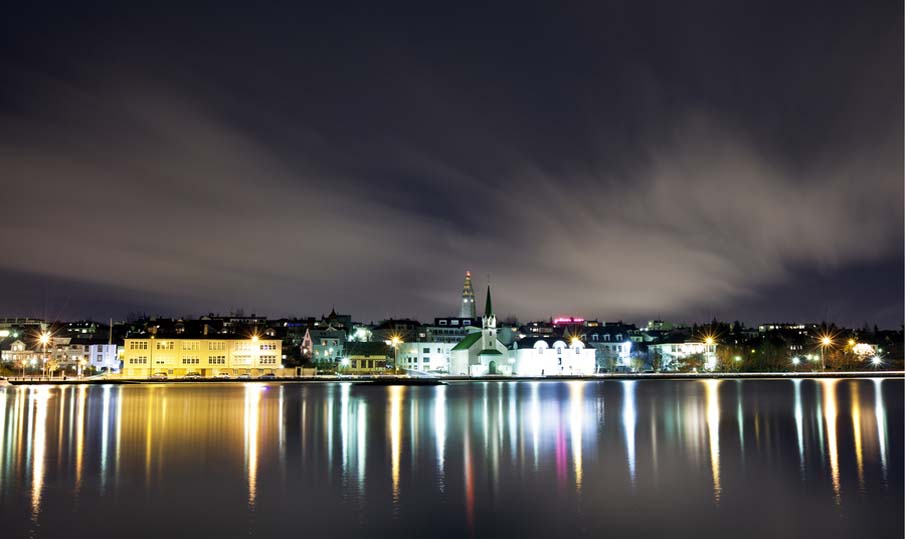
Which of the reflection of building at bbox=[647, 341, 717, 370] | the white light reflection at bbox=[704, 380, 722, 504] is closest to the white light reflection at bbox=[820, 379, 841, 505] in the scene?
the white light reflection at bbox=[704, 380, 722, 504]

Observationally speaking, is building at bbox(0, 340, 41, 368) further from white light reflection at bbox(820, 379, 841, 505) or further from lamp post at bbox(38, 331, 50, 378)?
white light reflection at bbox(820, 379, 841, 505)

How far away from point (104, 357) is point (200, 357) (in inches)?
770

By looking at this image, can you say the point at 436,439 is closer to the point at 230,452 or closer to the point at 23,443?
the point at 230,452

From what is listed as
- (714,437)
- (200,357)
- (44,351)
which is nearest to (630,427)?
(714,437)

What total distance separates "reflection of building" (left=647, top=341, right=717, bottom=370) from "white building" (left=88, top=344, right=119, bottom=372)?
80641 millimetres

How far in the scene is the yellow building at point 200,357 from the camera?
90.8 m

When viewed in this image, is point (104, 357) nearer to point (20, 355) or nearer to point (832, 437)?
point (20, 355)

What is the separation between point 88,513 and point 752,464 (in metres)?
21.0

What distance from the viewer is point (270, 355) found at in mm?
96375

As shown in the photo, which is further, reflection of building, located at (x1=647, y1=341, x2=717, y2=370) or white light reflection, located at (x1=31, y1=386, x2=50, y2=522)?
reflection of building, located at (x1=647, y1=341, x2=717, y2=370)

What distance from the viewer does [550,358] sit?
4186 inches

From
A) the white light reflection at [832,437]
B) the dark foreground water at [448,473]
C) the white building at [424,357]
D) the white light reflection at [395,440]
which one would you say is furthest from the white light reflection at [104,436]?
the white building at [424,357]

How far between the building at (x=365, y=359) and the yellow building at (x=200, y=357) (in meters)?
13.2

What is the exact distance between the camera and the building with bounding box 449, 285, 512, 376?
106m
